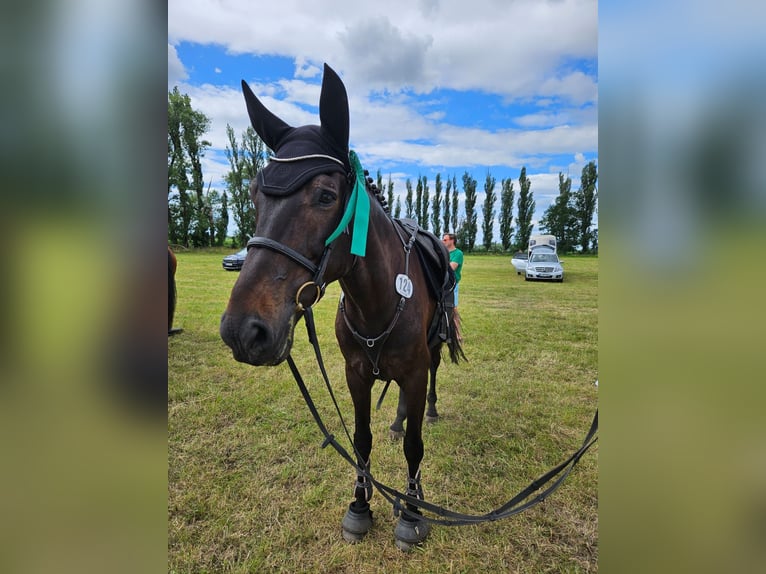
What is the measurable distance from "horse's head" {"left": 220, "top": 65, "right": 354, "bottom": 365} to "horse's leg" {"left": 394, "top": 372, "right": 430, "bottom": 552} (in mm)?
1167

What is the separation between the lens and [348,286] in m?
2.24

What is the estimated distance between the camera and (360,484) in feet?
9.13

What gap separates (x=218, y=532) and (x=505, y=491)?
248 cm

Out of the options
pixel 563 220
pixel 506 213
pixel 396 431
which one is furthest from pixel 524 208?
pixel 396 431

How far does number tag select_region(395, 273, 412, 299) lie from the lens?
243 centimetres

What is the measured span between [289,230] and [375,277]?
800 mm

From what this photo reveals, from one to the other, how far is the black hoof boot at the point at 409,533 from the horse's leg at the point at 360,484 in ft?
0.89

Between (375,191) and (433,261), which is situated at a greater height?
(375,191)

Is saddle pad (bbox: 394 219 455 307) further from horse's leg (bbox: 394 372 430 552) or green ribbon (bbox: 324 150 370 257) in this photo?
green ribbon (bbox: 324 150 370 257)

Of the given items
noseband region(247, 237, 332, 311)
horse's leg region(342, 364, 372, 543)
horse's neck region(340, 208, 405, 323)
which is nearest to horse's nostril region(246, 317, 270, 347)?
noseband region(247, 237, 332, 311)

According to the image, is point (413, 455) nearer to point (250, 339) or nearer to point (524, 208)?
point (250, 339)
